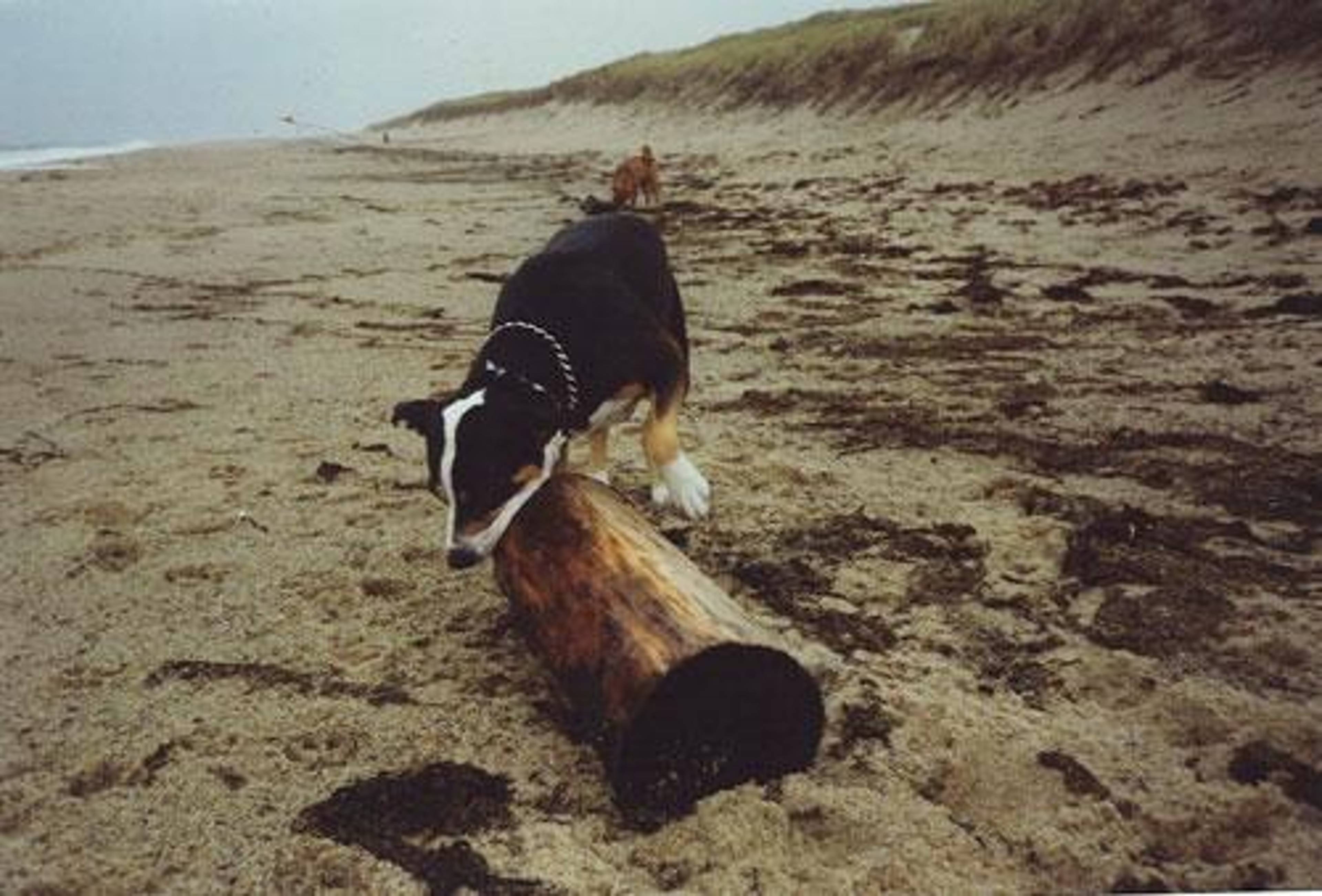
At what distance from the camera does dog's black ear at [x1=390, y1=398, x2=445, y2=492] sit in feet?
10.2

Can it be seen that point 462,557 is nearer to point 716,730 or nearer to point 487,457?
point 487,457

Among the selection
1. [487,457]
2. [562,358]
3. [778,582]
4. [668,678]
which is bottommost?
[778,582]

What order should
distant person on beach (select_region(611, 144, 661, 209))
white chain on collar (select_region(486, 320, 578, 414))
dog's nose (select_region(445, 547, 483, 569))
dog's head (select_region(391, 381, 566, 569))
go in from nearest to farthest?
1. dog's nose (select_region(445, 547, 483, 569))
2. dog's head (select_region(391, 381, 566, 569))
3. white chain on collar (select_region(486, 320, 578, 414))
4. distant person on beach (select_region(611, 144, 661, 209))

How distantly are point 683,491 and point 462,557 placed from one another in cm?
130

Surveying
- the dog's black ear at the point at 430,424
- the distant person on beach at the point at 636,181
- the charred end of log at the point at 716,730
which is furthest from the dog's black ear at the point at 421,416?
the distant person on beach at the point at 636,181

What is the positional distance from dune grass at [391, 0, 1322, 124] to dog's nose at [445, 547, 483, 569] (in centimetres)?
1279

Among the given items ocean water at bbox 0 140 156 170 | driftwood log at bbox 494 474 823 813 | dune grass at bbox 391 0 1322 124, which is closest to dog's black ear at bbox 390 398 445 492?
driftwood log at bbox 494 474 823 813

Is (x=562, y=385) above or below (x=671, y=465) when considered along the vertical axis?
above

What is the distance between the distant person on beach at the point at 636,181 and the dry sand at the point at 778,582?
529 cm

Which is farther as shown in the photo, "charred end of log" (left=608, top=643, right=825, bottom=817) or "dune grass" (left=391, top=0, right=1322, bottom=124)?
"dune grass" (left=391, top=0, right=1322, bottom=124)

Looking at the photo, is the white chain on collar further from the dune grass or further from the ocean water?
the ocean water

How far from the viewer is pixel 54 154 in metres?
40.8

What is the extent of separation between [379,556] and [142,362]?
3.18 meters

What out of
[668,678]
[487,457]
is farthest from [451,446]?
[668,678]
